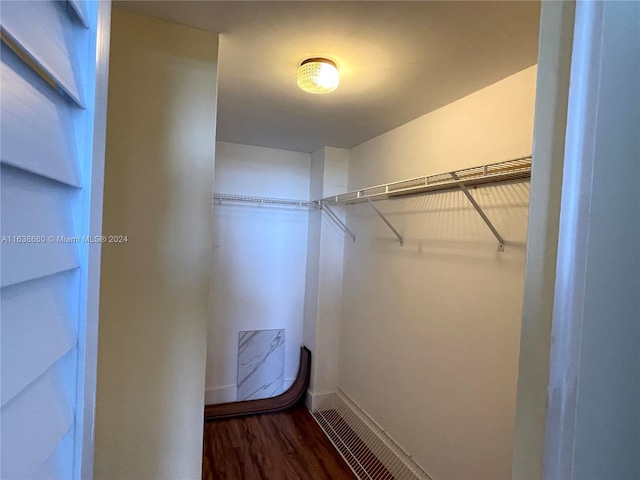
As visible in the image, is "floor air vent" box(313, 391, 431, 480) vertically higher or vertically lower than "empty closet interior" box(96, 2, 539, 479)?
lower

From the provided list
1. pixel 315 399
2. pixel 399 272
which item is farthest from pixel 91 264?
pixel 315 399

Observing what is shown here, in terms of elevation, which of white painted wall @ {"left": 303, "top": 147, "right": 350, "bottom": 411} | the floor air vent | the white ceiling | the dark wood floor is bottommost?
the dark wood floor

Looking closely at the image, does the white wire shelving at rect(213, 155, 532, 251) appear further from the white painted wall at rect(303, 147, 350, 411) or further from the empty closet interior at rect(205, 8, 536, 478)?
the white painted wall at rect(303, 147, 350, 411)

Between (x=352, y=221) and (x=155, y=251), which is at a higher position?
(x=352, y=221)

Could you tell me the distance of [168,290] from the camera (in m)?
1.32

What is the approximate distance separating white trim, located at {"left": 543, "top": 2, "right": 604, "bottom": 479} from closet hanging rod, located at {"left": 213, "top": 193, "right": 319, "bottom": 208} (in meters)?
2.57

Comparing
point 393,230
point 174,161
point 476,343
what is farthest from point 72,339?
point 393,230

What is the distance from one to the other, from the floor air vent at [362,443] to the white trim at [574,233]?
1.97 m

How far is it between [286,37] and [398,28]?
0.45 metres

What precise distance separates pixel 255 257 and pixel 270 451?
1.58 metres

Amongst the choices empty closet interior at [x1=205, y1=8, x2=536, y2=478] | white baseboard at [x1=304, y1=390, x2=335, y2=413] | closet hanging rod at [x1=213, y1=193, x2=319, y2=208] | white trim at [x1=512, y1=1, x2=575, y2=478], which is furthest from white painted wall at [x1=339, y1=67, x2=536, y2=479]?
white trim at [x1=512, y1=1, x2=575, y2=478]

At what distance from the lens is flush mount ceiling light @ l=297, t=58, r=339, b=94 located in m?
1.47

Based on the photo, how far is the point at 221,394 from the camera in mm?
3066

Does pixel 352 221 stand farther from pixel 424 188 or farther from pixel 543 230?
pixel 543 230
